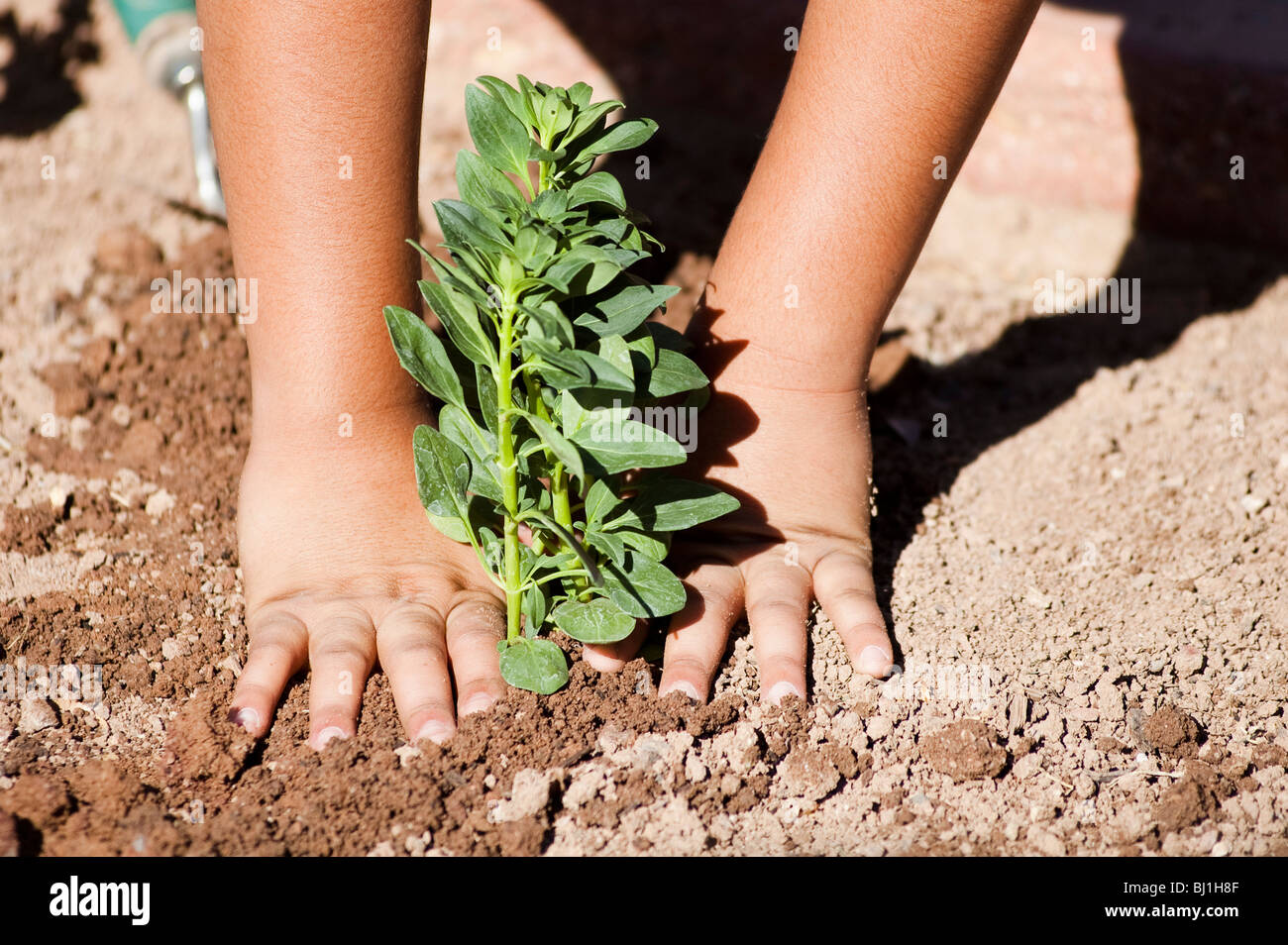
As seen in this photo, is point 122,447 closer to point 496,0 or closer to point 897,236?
point 897,236

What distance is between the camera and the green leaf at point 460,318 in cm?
108

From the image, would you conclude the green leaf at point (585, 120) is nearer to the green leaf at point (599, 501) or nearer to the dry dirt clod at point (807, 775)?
the green leaf at point (599, 501)

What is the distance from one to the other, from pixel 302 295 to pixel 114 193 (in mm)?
1366

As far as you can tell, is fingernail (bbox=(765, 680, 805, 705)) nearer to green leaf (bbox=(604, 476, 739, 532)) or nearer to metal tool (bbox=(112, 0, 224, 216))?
green leaf (bbox=(604, 476, 739, 532))

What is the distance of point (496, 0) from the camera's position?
2867 millimetres

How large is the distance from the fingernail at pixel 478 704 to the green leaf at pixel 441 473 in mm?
208

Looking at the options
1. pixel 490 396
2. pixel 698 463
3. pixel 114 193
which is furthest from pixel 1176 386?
pixel 114 193

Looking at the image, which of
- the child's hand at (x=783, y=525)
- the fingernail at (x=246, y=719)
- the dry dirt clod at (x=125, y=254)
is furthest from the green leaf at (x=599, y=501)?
the dry dirt clod at (x=125, y=254)

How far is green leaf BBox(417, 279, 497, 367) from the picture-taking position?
1.08m

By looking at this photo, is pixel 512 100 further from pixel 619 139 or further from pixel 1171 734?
pixel 1171 734

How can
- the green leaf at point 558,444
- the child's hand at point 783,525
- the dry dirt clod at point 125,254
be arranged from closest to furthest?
the green leaf at point 558,444, the child's hand at point 783,525, the dry dirt clod at point 125,254

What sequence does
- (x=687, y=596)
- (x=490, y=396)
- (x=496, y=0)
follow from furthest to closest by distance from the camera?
(x=496, y=0) → (x=687, y=596) → (x=490, y=396)

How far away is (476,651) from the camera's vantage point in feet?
4.23

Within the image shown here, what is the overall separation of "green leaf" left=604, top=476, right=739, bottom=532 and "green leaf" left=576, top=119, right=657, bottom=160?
1.19 ft
